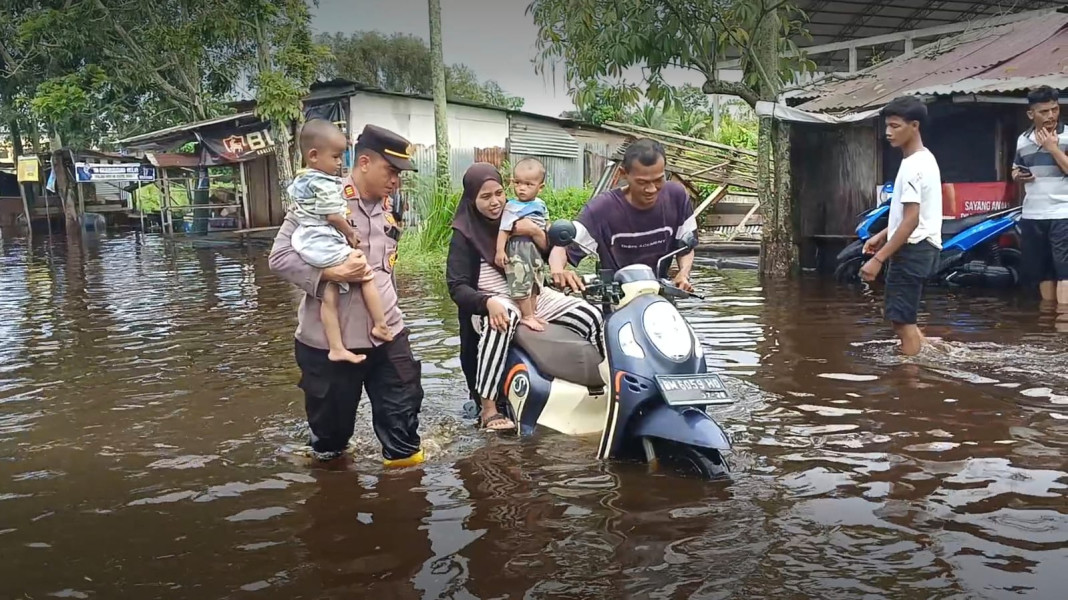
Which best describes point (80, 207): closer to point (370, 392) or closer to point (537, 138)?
point (537, 138)

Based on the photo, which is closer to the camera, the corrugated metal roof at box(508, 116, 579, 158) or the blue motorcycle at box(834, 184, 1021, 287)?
the blue motorcycle at box(834, 184, 1021, 287)

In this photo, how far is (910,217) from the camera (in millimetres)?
5961

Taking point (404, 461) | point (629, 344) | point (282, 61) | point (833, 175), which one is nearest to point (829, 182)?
point (833, 175)

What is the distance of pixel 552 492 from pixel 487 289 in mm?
1478

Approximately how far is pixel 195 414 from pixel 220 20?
730 inches

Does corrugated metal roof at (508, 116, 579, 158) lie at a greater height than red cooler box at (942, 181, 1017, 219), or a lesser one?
greater

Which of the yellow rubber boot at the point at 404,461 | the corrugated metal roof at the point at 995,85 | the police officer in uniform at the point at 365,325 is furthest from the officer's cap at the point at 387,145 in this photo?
the corrugated metal roof at the point at 995,85

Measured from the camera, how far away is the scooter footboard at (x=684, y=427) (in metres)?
3.88

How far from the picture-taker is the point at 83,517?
393 cm

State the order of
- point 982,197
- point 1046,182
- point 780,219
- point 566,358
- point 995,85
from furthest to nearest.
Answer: point 780,219, point 982,197, point 995,85, point 1046,182, point 566,358

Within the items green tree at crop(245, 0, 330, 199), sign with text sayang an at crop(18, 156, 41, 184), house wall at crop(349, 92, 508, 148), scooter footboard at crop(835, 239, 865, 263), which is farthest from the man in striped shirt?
sign with text sayang an at crop(18, 156, 41, 184)

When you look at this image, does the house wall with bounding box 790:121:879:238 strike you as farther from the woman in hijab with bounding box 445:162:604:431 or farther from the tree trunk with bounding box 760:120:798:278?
the woman in hijab with bounding box 445:162:604:431

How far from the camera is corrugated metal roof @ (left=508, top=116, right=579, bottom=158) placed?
27.6 m

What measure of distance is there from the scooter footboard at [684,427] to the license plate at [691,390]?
9 cm
